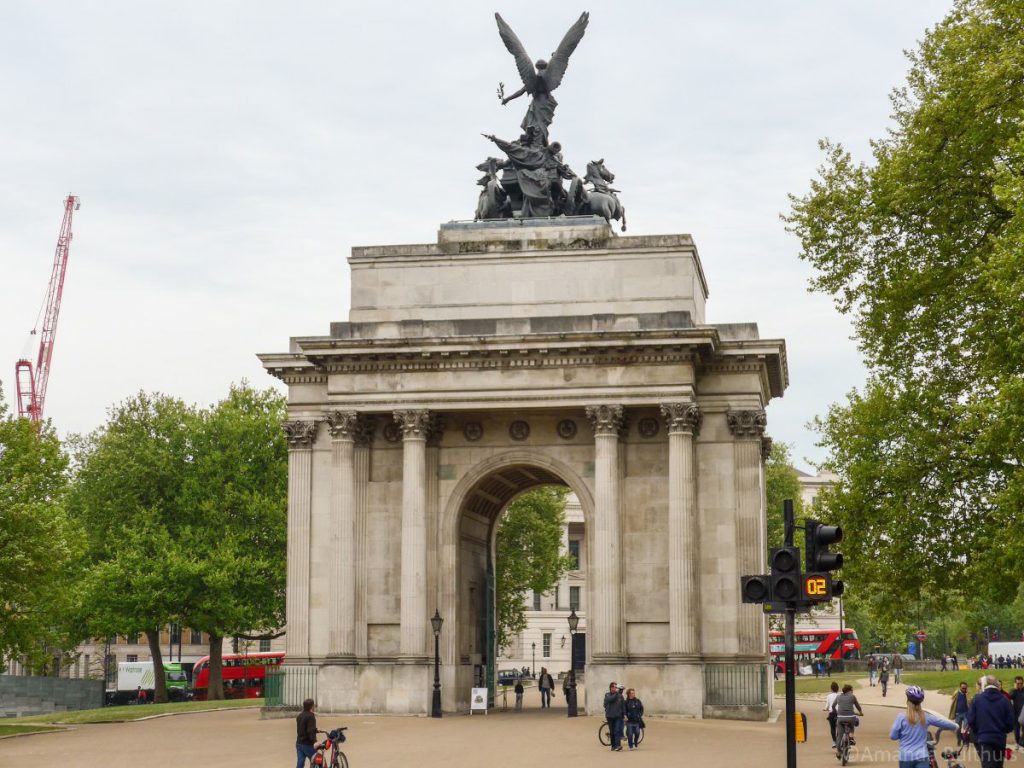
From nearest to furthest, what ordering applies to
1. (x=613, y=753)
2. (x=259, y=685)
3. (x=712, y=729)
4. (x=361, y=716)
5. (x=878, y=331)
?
(x=613, y=753), (x=878, y=331), (x=712, y=729), (x=361, y=716), (x=259, y=685)

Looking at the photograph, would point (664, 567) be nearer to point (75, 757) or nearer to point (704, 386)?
point (704, 386)

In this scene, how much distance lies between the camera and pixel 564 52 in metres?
54.4

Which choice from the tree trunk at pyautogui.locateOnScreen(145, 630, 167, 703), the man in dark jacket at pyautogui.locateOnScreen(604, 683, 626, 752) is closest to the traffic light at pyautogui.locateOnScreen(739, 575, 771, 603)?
the man in dark jacket at pyautogui.locateOnScreen(604, 683, 626, 752)

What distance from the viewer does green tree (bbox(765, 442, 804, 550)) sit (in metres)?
91.2

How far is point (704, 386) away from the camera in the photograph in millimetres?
49531

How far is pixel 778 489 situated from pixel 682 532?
5040cm

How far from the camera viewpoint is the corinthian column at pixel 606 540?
1870 inches

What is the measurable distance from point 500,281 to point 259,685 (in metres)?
41.9

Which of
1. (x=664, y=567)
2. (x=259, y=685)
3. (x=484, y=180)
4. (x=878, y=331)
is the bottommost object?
(x=259, y=685)

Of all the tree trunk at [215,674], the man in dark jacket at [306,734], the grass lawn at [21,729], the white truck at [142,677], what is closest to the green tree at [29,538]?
the grass lawn at [21,729]

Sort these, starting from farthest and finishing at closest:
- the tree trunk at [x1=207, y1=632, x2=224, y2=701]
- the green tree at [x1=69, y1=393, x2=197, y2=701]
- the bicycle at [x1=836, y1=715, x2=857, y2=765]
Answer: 1. the tree trunk at [x1=207, y1=632, x2=224, y2=701]
2. the green tree at [x1=69, y1=393, x2=197, y2=701]
3. the bicycle at [x1=836, y1=715, x2=857, y2=765]

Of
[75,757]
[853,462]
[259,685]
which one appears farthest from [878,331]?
[259,685]

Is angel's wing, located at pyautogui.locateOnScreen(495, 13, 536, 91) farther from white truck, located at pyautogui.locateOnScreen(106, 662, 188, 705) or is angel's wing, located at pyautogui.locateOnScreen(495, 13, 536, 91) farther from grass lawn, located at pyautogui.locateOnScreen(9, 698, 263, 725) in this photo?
white truck, located at pyautogui.locateOnScreen(106, 662, 188, 705)

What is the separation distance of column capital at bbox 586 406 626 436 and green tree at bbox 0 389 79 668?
18.2 meters
